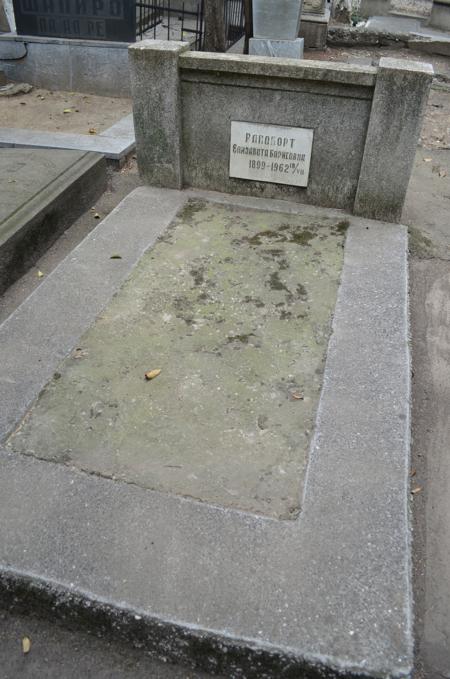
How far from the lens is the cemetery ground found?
5.45 feet

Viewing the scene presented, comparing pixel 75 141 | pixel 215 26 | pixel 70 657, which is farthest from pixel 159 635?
pixel 215 26

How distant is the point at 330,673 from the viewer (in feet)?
4.87

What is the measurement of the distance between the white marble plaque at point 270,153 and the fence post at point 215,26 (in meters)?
4.11

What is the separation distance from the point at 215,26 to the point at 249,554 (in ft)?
23.3

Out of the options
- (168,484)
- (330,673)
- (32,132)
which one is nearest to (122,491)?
(168,484)

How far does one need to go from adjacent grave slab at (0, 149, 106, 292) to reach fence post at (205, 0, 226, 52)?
373 cm

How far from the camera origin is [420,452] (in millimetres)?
2357

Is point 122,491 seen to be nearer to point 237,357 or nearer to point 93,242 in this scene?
point 237,357

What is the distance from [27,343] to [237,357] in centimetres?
101

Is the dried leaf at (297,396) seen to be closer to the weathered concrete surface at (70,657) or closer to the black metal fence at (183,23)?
the weathered concrete surface at (70,657)

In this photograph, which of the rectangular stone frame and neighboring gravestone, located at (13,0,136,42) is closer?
the rectangular stone frame

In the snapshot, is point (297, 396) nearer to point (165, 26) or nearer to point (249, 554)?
point (249, 554)

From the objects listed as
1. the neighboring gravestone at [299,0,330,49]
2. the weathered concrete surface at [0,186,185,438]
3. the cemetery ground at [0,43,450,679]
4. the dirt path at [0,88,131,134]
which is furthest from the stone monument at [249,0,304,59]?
the weathered concrete surface at [0,186,185,438]

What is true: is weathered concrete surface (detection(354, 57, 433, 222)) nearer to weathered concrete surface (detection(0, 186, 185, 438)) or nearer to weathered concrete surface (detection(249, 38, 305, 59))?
Result: weathered concrete surface (detection(0, 186, 185, 438))
